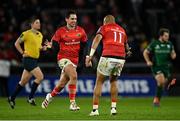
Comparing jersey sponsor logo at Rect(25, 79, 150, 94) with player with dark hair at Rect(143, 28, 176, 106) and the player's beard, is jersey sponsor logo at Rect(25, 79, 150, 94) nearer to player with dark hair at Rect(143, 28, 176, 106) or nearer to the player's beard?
player with dark hair at Rect(143, 28, 176, 106)

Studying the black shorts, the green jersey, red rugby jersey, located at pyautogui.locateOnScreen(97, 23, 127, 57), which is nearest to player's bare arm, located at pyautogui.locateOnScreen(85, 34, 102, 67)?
red rugby jersey, located at pyautogui.locateOnScreen(97, 23, 127, 57)

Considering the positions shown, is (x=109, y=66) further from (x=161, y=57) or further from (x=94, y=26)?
(x=94, y=26)

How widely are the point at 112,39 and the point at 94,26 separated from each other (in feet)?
38.9

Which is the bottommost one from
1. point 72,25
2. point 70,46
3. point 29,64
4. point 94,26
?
point 29,64

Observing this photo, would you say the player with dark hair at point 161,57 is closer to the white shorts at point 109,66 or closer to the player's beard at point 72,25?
the player's beard at point 72,25

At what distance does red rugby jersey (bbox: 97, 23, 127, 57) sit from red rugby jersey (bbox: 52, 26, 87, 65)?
1.83m

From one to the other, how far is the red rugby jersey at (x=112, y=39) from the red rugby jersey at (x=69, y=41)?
1830 mm


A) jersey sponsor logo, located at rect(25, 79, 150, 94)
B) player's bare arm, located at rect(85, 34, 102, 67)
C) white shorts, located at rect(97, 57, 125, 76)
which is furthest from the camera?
jersey sponsor logo, located at rect(25, 79, 150, 94)

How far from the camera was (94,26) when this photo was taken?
2811cm

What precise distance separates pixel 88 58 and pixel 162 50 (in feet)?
17.3

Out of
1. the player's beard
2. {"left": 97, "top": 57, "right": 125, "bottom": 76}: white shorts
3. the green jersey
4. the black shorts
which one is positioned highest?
the player's beard

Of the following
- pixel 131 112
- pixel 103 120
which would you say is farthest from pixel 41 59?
pixel 103 120

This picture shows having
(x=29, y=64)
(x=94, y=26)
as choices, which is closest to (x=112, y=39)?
(x=29, y=64)

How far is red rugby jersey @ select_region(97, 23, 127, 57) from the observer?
16.2 meters
